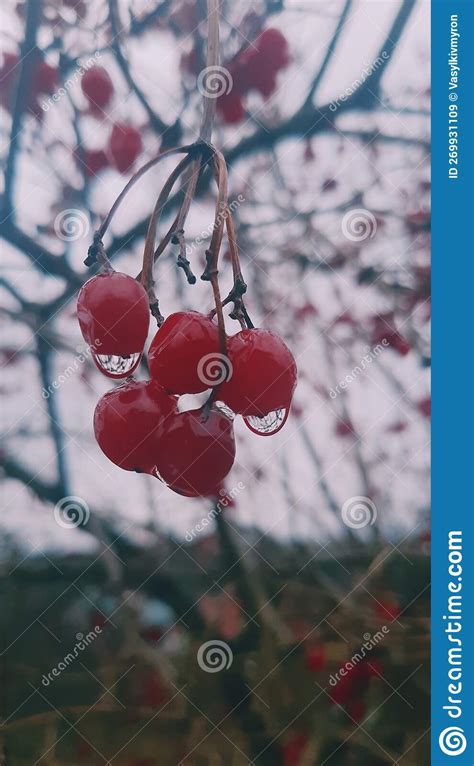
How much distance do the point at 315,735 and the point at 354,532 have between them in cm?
42

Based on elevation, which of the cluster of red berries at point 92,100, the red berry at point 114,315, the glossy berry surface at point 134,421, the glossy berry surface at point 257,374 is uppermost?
the cluster of red berries at point 92,100

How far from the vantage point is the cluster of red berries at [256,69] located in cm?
140

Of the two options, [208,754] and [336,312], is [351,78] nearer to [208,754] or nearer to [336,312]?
[336,312]

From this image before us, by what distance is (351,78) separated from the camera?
4.49 ft

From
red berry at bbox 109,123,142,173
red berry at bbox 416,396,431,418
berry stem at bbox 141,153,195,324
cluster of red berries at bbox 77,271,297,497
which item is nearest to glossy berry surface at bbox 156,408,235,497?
cluster of red berries at bbox 77,271,297,497

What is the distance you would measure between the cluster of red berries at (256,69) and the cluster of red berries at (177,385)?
3.10ft

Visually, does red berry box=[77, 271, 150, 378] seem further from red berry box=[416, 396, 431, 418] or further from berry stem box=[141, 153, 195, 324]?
red berry box=[416, 396, 431, 418]

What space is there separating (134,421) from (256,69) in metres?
1.06

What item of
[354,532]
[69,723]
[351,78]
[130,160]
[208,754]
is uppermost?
[351,78]

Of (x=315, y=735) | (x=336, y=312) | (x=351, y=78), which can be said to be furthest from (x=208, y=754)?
(x=351, y=78)
